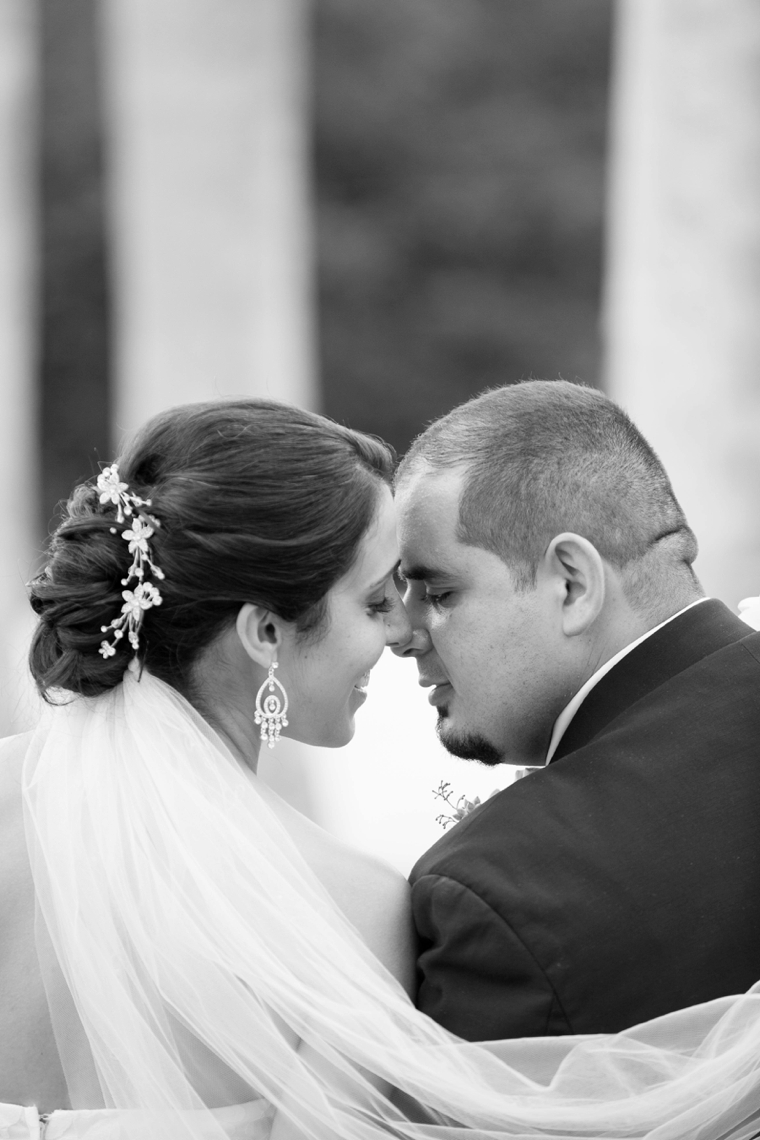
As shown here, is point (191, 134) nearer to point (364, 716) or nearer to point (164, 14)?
point (164, 14)

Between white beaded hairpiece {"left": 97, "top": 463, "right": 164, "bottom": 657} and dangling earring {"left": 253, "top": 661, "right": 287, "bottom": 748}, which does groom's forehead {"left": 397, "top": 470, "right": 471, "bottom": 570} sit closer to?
dangling earring {"left": 253, "top": 661, "right": 287, "bottom": 748}

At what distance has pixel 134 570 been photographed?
287 centimetres

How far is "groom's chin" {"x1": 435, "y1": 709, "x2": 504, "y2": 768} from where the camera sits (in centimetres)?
331

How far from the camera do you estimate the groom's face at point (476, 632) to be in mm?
3125

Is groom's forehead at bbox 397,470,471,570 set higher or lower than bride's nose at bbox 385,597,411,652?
higher

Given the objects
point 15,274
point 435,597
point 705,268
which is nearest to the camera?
point 435,597

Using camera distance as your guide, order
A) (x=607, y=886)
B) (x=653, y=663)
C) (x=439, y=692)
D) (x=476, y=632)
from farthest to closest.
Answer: (x=439, y=692), (x=476, y=632), (x=653, y=663), (x=607, y=886)

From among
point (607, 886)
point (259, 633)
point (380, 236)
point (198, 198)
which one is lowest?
point (607, 886)

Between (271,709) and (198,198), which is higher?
(198,198)

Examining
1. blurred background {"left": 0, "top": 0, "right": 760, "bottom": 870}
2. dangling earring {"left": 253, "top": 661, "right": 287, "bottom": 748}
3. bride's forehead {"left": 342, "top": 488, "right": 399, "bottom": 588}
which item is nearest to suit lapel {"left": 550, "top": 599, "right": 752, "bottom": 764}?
bride's forehead {"left": 342, "top": 488, "right": 399, "bottom": 588}

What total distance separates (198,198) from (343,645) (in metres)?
7.08

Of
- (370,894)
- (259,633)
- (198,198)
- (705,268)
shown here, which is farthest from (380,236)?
(370,894)

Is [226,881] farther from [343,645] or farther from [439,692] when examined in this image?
[439,692]

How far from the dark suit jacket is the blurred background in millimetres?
1440
